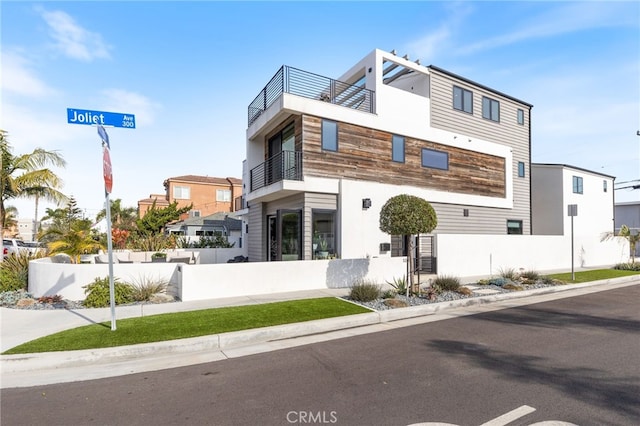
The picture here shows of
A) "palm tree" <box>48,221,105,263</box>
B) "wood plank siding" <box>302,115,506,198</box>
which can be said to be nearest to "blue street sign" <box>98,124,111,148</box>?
"palm tree" <box>48,221,105,263</box>

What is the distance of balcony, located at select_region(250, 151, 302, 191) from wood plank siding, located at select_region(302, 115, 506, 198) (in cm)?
41

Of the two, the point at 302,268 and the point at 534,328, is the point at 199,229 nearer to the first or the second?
the point at 302,268

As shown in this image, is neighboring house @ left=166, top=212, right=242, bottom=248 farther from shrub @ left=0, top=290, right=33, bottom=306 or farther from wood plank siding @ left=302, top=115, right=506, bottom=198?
shrub @ left=0, top=290, right=33, bottom=306

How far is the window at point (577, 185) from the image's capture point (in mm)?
24250

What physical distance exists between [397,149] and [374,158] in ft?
4.65

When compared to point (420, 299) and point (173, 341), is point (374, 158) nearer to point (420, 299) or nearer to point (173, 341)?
point (420, 299)

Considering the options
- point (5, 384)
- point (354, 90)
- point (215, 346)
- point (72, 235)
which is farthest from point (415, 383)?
point (354, 90)

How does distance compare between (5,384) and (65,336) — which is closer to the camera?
(5,384)

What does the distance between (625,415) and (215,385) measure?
4.67m

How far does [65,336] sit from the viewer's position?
651 centimetres

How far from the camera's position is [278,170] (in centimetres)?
1488

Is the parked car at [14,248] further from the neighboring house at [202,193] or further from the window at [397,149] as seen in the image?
the neighboring house at [202,193]

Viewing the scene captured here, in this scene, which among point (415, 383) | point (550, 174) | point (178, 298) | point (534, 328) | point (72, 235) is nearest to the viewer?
point (415, 383)

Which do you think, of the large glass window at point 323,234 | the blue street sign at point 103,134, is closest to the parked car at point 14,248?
the blue street sign at point 103,134
